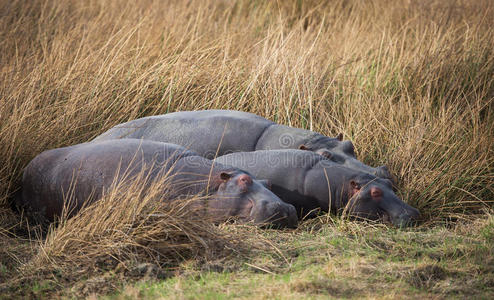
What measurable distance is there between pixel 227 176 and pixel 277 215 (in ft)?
1.43

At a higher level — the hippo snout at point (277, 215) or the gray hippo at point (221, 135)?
the gray hippo at point (221, 135)

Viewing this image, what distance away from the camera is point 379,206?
4.82 m

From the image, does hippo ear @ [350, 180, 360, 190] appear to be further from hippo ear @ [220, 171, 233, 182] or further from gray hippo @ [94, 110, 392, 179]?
hippo ear @ [220, 171, 233, 182]

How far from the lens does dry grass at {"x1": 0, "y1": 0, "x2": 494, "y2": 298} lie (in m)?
5.01

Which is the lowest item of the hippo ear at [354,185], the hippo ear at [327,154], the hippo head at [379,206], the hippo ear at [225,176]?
the hippo head at [379,206]

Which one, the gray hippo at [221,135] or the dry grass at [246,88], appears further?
the gray hippo at [221,135]

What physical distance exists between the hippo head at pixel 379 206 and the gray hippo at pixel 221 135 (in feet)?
2.25

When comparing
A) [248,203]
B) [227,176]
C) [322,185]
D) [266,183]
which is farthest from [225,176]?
[322,185]

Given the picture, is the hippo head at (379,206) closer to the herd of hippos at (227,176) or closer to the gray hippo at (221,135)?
the herd of hippos at (227,176)

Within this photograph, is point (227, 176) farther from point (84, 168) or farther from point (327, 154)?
point (327, 154)

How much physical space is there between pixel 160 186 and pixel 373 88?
3254mm

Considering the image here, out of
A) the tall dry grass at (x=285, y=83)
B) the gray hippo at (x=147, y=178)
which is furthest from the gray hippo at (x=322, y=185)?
the tall dry grass at (x=285, y=83)

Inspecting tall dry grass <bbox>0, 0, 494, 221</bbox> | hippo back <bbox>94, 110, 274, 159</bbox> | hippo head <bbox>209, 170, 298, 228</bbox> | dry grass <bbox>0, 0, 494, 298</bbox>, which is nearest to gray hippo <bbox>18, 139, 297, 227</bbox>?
hippo head <bbox>209, 170, 298, 228</bbox>

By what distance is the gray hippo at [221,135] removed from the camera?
5.57 meters
